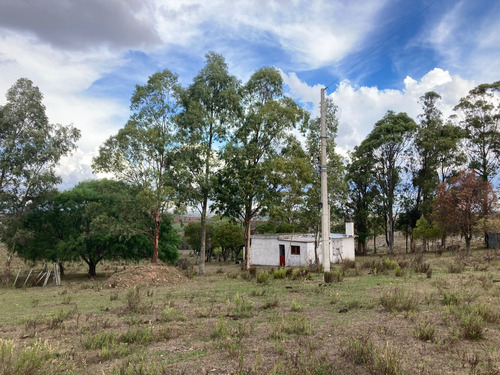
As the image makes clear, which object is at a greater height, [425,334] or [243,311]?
[425,334]

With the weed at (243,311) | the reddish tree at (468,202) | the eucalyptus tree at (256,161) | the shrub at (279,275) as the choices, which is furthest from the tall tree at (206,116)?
the reddish tree at (468,202)

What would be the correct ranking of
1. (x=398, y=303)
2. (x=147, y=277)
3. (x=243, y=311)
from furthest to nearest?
1. (x=147, y=277)
2. (x=243, y=311)
3. (x=398, y=303)

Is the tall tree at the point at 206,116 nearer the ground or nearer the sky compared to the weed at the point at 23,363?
nearer the sky

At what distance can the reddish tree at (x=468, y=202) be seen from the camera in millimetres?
28047

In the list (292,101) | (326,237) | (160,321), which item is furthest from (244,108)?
(160,321)

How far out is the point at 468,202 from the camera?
28094mm

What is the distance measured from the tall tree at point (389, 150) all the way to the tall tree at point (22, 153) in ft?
117

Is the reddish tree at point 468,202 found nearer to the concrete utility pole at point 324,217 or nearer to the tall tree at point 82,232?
the concrete utility pole at point 324,217

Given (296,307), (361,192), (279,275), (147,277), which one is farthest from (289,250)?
(296,307)

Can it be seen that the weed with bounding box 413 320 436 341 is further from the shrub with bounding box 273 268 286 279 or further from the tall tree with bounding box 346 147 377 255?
the tall tree with bounding box 346 147 377 255

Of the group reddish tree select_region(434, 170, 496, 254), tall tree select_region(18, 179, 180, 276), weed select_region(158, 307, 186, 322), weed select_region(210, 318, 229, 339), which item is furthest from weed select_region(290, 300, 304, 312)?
reddish tree select_region(434, 170, 496, 254)

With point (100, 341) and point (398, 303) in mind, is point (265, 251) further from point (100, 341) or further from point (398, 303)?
point (100, 341)

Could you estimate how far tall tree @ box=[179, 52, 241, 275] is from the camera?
23.5 metres

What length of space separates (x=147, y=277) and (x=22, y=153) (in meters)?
14.8
